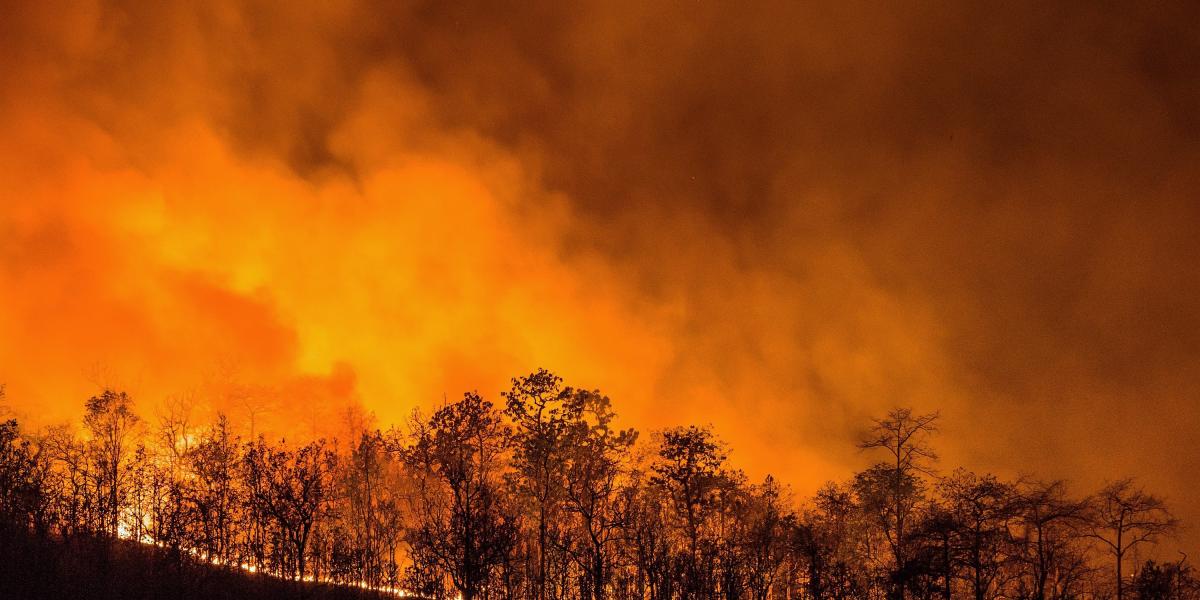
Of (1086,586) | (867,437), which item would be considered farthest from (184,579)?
(1086,586)

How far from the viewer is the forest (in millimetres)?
43969

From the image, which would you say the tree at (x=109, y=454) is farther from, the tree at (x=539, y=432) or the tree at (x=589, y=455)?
the tree at (x=589, y=455)

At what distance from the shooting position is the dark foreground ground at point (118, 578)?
122 ft

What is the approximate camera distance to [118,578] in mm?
41531

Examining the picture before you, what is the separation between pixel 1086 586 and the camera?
247 ft

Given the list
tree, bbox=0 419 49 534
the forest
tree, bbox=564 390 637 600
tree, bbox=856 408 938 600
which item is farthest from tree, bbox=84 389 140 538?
tree, bbox=856 408 938 600

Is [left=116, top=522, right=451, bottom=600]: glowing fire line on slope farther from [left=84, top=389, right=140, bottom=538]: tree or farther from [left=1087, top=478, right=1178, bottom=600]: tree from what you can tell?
[left=1087, top=478, right=1178, bottom=600]: tree

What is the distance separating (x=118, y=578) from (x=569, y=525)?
28.2 metres

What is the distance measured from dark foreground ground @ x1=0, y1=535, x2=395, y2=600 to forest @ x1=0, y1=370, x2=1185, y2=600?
227 mm

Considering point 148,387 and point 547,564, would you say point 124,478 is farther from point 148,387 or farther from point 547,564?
point 148,387

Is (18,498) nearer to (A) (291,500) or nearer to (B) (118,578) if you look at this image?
(B) (118,578)

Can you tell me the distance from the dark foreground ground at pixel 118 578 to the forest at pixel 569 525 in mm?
227

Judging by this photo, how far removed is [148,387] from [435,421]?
391 feet

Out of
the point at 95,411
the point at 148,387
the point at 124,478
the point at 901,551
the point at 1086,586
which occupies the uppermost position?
the point at 148,387
